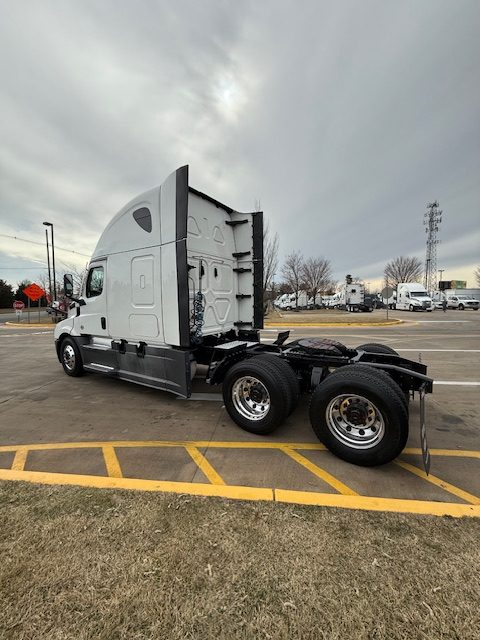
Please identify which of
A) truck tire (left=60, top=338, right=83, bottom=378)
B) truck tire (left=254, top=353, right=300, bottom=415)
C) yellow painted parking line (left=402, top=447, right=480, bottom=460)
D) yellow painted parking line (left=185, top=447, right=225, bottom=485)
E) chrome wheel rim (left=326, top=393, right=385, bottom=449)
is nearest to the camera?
yellow painted parking line (left=185, top=447, right=225, bottom=485)

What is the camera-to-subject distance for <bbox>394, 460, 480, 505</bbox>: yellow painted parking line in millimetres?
2670

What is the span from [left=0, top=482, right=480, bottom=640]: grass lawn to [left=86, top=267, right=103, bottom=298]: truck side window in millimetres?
4006

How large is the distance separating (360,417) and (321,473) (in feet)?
2.31

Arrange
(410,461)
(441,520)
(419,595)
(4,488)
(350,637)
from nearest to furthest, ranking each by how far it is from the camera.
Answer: (350,637) → (419,595) → (441,520) → (4,488) → (410,461)

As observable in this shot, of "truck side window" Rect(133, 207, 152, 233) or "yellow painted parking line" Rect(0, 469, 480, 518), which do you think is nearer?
"yellow painted parking line" Rect(0, 469, 480, 518)

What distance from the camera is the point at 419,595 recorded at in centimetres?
178

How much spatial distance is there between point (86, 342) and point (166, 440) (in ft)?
11.7

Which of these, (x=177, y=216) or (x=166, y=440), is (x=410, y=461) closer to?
(x=166, y=440)

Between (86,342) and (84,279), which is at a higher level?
(84,279)

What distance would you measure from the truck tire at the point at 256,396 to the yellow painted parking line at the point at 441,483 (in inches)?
52.9

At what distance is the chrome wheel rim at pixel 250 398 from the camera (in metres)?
3.97

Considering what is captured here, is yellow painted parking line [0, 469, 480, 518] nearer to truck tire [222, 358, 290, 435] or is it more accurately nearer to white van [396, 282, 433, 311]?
truck tire [222, 358, 290, 435]

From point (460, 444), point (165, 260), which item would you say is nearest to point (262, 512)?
point (460, 444)

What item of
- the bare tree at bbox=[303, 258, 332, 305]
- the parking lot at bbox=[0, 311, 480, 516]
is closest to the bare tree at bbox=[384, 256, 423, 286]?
the bare tree at bbox=[303, 258, 332, 305]
